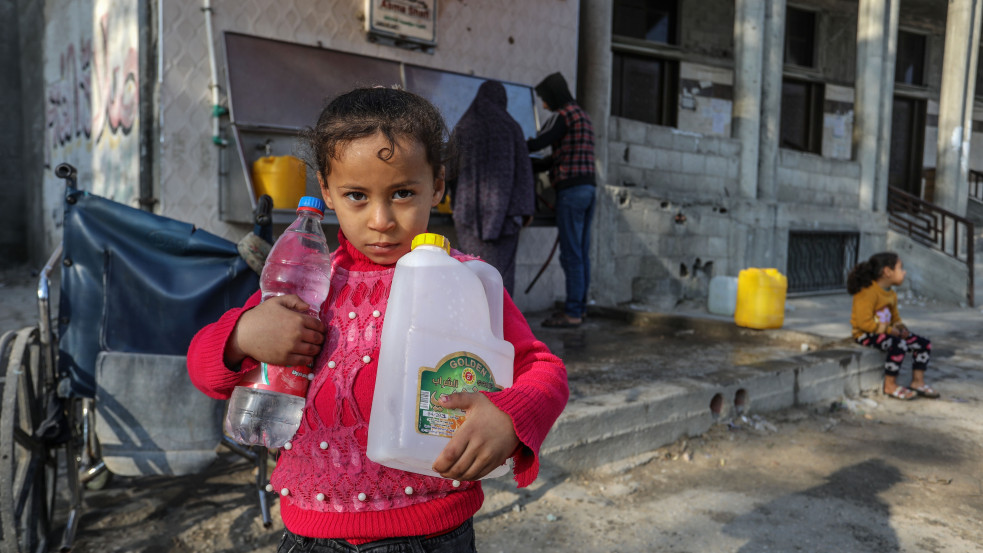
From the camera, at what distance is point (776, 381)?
4133mm

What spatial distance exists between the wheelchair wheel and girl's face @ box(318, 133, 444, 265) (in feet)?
5.31

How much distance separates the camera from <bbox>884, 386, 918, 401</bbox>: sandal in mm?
4695

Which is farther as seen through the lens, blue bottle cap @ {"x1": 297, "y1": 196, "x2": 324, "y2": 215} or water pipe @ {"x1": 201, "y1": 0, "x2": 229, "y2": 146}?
water pipe @ {"x1": 201, "y1": 0, "x2": 229, "y2": 146}

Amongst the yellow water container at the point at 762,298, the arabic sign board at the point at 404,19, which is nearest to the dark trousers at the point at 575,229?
the yellow water container at the point at 762,298

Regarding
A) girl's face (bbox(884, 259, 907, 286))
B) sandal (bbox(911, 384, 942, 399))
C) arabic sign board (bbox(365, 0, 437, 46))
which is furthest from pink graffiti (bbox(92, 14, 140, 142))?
sandal (bbox(911, 384, 942, 399))

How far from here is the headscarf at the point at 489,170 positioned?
4.57 metres

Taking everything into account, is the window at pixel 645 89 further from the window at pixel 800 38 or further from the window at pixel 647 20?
the window at pixel 800 38

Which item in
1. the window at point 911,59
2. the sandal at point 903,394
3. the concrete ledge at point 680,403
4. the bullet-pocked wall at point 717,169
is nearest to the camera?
the concrete ledge at point 680,403

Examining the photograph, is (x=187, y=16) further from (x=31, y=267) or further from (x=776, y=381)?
(x=31, y=267)

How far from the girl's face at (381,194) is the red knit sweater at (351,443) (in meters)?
0.08

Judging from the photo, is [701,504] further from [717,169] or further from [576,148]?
[717,169]

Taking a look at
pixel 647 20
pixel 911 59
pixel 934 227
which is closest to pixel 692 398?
pixel 647 20

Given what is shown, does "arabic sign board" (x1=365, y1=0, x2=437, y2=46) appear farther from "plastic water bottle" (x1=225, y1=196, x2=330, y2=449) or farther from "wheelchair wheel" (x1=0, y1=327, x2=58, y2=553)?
"plastic water bottle" (x1=225, y1=196, x2=330, y2=449)

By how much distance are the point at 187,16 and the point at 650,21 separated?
29.6 ft
